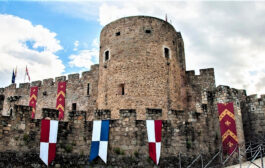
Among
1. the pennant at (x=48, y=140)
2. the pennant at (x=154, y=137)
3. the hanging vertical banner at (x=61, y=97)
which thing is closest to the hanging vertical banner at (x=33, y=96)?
the hanging vertical banner at (x=61, y=97)

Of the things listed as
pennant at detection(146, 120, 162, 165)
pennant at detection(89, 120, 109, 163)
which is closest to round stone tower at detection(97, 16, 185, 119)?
pennant at detection(146, 120, 162, 165)

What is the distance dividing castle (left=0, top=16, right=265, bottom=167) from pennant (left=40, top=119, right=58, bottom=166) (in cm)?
21

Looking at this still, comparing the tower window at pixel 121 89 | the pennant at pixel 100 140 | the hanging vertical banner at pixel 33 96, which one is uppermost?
the hanging vertical banner at pixel 33 96

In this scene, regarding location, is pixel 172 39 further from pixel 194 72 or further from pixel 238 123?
pixel 238 123

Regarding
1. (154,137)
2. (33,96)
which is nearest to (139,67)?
(154,137)

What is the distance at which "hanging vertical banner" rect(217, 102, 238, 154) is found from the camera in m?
11.2

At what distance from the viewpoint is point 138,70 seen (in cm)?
1393

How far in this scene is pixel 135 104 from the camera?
13469 mm

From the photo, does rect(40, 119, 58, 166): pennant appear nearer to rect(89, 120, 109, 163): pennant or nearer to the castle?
the castle

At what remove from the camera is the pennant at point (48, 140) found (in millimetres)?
9461

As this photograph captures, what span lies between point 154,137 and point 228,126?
352 centimetres

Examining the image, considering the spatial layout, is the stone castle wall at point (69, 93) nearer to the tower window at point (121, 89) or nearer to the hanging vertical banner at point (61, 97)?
the hanging vertical banner at point (61, 97)

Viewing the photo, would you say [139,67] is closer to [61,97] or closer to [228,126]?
[228,126]

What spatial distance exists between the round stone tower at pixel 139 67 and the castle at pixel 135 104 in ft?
0.16
